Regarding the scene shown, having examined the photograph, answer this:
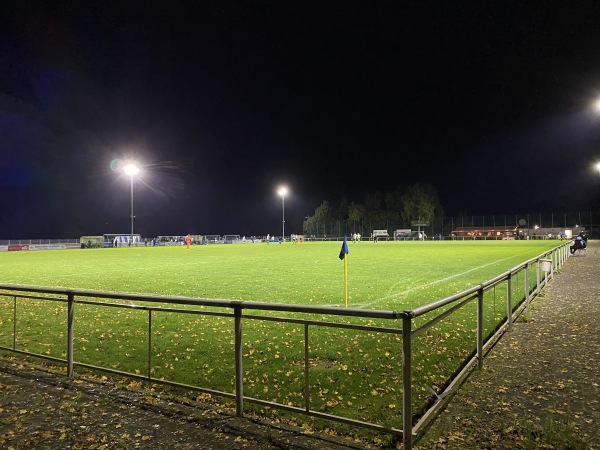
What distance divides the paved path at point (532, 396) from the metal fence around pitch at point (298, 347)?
9.4 inches

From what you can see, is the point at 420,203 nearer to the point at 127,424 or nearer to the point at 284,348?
the point at 284,348

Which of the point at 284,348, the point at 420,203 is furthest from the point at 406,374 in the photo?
the point at 420,203

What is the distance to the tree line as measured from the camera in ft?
368

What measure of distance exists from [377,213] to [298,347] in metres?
113

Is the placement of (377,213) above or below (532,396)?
above

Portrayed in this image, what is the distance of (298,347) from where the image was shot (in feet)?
25.2

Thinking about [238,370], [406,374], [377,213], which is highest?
[377,213]

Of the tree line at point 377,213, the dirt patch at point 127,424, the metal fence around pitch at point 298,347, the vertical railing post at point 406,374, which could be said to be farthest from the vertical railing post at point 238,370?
the tree line at point 377,213

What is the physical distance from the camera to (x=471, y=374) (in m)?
6.04

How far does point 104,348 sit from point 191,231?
125 m

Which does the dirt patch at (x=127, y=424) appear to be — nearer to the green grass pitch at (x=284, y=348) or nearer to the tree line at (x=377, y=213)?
the green grass pitch at (x=284, y=348)

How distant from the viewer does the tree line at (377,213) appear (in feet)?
368

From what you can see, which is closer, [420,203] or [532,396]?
[532,396]

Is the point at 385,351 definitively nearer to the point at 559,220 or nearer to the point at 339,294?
the point at 339,294
